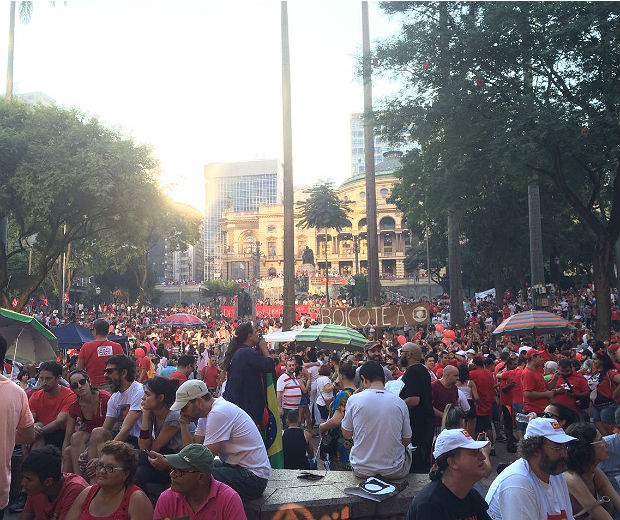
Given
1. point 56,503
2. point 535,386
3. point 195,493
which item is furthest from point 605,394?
point 56,503

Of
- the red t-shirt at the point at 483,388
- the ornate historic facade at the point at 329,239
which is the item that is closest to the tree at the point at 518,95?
the red t-shirt at the point at 483,388

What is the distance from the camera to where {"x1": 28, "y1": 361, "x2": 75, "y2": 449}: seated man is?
6383 mm

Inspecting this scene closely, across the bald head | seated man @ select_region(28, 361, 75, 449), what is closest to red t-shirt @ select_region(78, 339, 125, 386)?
seated man @ select_region(28, 361, 75, 449)

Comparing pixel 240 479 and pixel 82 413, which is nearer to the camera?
pixel 240 479

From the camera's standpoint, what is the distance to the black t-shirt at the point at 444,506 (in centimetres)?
315

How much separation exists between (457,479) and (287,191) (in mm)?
18015

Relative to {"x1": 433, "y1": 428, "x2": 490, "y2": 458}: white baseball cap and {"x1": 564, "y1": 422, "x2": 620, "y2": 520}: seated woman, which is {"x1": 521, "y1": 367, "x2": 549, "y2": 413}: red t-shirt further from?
{"x1": 433, "y1": 428, "x2": 490, "y2": 458}: white baseball cap

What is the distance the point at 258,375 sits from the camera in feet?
19.7

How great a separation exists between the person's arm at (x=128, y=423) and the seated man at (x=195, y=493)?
1.90m

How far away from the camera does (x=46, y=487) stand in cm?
418

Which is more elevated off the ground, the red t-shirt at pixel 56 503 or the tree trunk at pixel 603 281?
the tree trunk at pixel 603 281

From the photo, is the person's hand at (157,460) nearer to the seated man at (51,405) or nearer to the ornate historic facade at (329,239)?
the seated man at (51,405)

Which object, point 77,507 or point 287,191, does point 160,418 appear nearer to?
point 77,507

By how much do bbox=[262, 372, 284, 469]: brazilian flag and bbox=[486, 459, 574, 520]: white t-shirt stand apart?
9.04 ft
